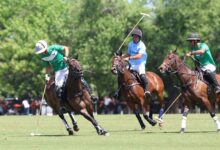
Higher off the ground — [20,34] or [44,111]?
[20,34]

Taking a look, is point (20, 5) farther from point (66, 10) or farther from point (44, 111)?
point (44, 111)

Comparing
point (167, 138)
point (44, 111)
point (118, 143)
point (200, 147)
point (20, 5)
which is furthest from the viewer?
point (20, 5)

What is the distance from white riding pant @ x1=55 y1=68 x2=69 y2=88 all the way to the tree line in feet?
158

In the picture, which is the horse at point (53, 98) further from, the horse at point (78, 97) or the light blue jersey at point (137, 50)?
the light blue jersey at point (137, 50)

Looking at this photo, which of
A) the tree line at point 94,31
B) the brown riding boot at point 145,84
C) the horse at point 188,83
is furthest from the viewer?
the tree line at point 94,31

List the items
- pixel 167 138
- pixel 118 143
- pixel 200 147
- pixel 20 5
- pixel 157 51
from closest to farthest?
1. pixel 200 147
2. pixel 118 143
3. pixel 167 138
4. pixel 157 51
5. pixel 20 5

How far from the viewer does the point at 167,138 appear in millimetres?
21625

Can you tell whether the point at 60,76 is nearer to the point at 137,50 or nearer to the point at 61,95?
the point at 61,95

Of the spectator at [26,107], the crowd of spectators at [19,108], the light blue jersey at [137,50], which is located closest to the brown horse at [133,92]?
the light blue jersey at [137,50]

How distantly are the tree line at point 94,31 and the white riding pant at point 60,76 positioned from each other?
48230mm

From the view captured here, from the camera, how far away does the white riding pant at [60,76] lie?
24.4 meters

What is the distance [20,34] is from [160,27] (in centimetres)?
1308

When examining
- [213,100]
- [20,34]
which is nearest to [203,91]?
[213,100]

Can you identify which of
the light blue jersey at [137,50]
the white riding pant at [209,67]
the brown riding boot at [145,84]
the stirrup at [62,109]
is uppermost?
the light blue jersey at [137,50]
